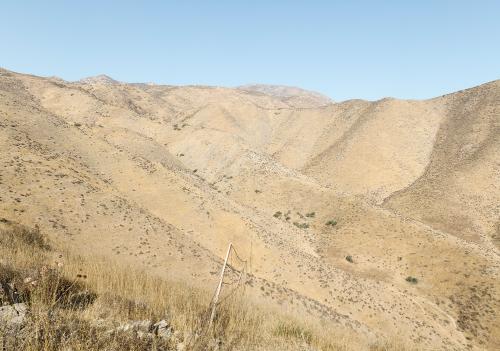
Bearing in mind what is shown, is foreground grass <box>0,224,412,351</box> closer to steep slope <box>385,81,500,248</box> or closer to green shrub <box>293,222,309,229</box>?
green shrub <box>293,222,309,229</box>

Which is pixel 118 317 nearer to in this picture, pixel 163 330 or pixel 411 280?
pixel 163 330

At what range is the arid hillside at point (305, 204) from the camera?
23.8 m

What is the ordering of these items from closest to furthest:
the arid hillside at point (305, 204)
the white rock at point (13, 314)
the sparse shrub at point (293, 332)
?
the white rock at point (13, 314), the sparse shrub at point (293, 332), the arid hillside at point (305, 204)

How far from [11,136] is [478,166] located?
6671cm

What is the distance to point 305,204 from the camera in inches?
2153


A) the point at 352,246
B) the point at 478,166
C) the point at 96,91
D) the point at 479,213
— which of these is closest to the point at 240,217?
the point at 352,246

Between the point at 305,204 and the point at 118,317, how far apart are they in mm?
49969

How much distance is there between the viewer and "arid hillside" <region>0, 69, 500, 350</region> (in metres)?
23.8

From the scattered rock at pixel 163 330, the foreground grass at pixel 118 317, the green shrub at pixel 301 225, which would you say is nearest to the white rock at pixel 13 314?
the foreground grass at pixel 118 317

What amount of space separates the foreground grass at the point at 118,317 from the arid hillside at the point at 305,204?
2.52 m

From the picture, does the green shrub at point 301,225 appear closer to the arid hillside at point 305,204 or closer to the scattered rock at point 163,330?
the arid hillside at point 305,204

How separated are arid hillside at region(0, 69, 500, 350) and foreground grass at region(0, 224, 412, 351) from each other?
8.25 ft

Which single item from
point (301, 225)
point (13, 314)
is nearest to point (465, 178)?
point (301, 225)

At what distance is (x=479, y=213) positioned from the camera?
5734 cm
